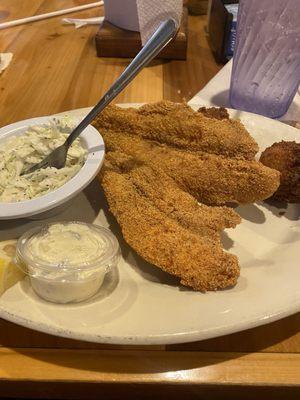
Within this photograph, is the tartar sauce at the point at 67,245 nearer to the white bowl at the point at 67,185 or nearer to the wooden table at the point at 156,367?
the white bowl at the point at 67,185

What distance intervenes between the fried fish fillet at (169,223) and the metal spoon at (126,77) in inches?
5.6

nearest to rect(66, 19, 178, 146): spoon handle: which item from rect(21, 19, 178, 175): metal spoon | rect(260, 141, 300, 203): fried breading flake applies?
rect(21, 19, 178, 175): metal spoon

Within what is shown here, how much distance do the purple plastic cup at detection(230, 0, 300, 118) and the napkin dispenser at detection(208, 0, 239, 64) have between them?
417 mm

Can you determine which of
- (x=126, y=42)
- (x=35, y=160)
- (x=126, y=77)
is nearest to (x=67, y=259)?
(x=35, y=160)

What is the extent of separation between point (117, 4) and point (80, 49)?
368 mm

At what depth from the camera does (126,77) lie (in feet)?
3.65

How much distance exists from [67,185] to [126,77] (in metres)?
0.35

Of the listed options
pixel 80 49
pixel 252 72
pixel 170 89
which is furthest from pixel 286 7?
pixel 80 49

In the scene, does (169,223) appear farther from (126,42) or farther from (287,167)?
(126,42)

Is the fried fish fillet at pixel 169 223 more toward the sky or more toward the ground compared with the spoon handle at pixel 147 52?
more toward the ground

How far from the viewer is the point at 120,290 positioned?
37.6 inches

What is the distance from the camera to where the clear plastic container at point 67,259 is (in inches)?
34.3

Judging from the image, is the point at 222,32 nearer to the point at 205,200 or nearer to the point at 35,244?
the point at 205,200

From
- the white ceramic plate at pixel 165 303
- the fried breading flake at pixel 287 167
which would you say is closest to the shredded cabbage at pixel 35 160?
the white ceramic plate at pixel 165 303
